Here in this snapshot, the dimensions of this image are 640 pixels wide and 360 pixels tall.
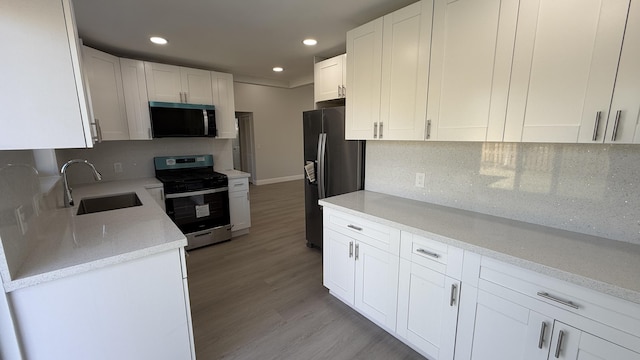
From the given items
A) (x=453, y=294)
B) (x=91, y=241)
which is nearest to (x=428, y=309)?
(x=453, y=294)

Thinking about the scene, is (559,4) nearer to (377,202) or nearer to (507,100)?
(507,100)

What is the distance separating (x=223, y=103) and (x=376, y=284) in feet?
10.7

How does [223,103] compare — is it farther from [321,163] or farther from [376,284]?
[376,284]

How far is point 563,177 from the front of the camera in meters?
1.49

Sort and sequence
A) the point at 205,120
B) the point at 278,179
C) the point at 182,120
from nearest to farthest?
the point at 182,120, the point at 205,120, the point at 278,179

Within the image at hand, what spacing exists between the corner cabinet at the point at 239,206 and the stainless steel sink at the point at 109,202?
3.88ft

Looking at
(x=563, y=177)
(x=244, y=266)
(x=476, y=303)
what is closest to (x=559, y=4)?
(x=563, y=177)

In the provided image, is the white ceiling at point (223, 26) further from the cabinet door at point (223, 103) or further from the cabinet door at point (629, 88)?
the cabinet door at point (629, 88)

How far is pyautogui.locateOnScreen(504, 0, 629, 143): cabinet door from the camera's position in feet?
3.73

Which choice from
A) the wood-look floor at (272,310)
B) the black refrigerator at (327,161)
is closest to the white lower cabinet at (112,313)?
the wood-look floor at (272,310)

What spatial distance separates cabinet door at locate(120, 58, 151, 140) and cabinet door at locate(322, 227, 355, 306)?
Result: 2647mm

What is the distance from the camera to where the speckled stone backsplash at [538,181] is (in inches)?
52.9

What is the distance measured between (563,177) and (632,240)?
414mm

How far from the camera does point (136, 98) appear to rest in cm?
314
